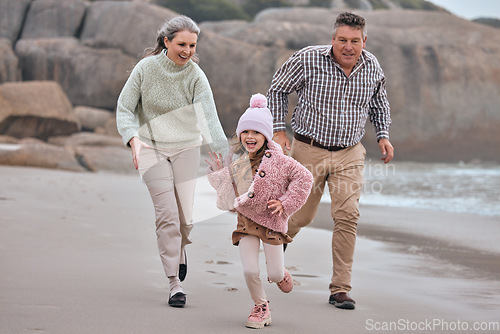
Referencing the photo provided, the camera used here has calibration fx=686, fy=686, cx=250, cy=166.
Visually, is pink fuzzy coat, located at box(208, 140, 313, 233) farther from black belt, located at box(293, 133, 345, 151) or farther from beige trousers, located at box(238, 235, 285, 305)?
black belt, located at box(293, 133, 345, 151)

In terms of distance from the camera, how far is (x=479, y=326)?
12.8 feet

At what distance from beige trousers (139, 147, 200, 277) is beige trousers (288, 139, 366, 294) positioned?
812 mm

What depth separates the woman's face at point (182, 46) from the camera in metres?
4.39

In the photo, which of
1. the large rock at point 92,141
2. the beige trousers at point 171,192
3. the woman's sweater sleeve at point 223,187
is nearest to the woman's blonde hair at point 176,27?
the beige trousers at point 171,192

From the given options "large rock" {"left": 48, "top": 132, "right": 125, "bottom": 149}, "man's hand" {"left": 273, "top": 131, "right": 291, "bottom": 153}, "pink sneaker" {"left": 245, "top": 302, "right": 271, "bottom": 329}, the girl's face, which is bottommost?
"large rock" {"left": 48, "top": 132, "right": 125, "bottom": 149}

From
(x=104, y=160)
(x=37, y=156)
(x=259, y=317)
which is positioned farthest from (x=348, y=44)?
(x=104, y=160)

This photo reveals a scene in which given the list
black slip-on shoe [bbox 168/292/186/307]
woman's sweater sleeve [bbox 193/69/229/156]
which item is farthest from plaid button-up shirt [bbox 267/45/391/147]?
black slip-on shoe [bbox 168/292/186/307]

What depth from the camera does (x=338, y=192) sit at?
4.83 metres

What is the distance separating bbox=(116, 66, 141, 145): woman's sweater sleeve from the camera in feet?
14.3

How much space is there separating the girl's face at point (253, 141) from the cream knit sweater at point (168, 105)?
46cm

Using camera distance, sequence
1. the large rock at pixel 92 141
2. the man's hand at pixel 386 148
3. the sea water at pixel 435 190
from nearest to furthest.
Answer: the man's hand at pixel 386 148
the sea water at pixel 435 190
the large rock at pixel 92 141

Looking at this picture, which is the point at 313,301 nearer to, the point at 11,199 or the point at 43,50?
the point at 11,199

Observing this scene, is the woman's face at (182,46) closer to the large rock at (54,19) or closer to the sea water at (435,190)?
the sea water at (435,190)

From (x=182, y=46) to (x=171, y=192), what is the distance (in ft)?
3.10
